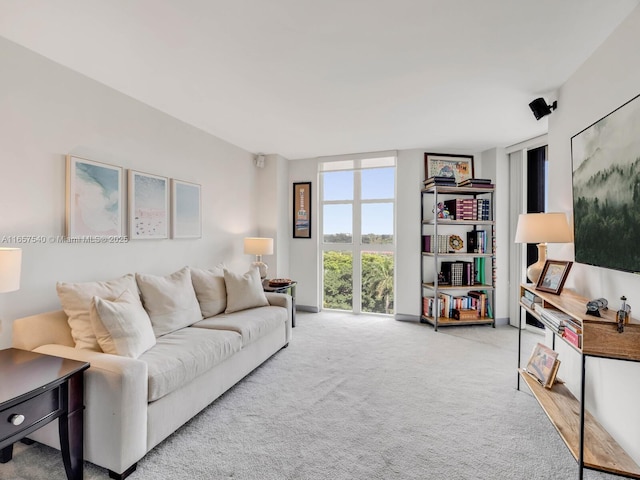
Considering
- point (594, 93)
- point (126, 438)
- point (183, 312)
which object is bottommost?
point (126, 438)

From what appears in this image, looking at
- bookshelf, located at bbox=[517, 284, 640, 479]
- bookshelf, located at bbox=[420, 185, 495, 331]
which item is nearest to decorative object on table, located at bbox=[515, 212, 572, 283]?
bookshelf, located at bbox=[517, 284, 640, 479]

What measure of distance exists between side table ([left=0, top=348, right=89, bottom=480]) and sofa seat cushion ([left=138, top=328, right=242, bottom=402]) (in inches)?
13.3

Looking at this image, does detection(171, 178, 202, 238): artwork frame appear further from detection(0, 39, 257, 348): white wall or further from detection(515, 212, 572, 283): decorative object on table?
detection(515, 212, 572, 283): decorative object on table

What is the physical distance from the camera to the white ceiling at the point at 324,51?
1.69 meters

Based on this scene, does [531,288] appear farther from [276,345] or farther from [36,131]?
[36,131]

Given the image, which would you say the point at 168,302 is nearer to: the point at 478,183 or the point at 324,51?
the point at 324,51

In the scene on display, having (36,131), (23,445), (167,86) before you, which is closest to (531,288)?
(167,86)

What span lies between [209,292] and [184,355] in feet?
3.45

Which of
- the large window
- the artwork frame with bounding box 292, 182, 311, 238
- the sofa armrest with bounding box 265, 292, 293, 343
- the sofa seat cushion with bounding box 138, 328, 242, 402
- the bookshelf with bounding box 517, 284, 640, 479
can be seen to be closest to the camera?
the bookshelf with bounding box 517, 284, 640, 479

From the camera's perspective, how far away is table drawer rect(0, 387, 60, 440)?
4.10 feet

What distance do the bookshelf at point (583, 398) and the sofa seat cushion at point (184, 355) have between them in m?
2.09

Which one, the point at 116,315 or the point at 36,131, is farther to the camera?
the point at 36,131

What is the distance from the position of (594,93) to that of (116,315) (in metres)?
3.29

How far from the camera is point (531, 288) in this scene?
236 cm
